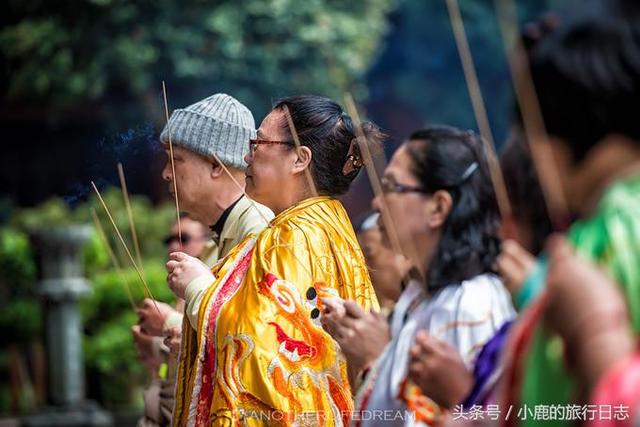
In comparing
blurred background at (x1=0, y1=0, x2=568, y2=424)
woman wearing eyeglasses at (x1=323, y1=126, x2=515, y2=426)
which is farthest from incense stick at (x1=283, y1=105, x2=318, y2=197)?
blurred background at (x1=0, y1=0, x2=568, y2=424)

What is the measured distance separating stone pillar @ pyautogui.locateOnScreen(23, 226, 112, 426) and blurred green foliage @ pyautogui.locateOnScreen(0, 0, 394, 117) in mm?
5148

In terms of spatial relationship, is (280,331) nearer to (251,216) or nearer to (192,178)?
(251,216)

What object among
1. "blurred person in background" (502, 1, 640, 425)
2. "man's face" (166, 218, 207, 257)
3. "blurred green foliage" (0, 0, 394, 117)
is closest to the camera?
"blurred person in background" (502, 1, 640, 425)

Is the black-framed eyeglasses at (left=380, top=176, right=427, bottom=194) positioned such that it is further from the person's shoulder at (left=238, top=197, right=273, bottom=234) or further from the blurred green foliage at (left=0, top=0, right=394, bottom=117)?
the blurred green foliage at (left=0, top=0, right=394, bottom=117)

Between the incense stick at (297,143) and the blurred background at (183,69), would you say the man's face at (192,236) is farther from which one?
the blurred background at (183,69)

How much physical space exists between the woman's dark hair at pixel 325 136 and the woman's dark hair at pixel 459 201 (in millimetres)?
934

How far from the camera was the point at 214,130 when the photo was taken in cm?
445

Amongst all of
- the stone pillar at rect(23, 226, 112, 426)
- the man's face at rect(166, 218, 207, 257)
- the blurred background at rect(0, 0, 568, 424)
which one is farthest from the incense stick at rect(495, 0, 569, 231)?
the blurred background at rect(0, 0, 568, 424)

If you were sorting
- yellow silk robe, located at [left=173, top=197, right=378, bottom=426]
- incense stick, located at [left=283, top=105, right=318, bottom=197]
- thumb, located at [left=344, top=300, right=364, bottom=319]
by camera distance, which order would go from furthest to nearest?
incense stick, located at [left=283, top=105, right=318, bottom=197] < yellow silk robe, located at [left=173, top=197, right=378, bottom=426] < thumb, located at [left=344, top=300, right=364, bottom=319]

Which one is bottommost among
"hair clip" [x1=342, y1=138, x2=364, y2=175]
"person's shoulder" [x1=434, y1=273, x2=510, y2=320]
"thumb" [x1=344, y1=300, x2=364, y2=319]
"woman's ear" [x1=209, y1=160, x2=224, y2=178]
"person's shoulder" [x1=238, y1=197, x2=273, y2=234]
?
"person's shoulder" [x1=434, y1=273, x2=510, y2=320]

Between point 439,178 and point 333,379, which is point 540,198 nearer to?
point 439,178

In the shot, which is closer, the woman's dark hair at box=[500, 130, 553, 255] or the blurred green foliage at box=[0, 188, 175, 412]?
the woman's dark hair at box=[500, 130, 553, 255]

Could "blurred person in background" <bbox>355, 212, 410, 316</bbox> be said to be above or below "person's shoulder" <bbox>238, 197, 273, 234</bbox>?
below

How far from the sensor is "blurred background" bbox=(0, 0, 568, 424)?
16375mm
